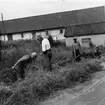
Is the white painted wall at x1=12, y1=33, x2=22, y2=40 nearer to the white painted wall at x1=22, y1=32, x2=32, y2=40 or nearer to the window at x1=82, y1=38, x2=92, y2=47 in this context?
the white painted wall at x1=22, y1=32, x2=32, y2=40

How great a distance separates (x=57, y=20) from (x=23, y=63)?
117ft

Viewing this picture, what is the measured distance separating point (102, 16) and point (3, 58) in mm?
30085

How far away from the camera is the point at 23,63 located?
6.55 m

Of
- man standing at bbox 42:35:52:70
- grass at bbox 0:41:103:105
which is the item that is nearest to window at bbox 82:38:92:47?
grass at bbox 0:41:103:105

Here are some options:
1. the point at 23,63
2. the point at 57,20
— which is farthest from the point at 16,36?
the point at 23,63

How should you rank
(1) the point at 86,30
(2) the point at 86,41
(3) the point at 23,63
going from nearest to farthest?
(3) the point at 23,63 < (2) the point at 86,41 < (1) the point at 86,30

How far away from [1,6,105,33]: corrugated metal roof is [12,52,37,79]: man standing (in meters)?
32.3

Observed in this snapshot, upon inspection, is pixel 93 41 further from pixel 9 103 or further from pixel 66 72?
pixel 9 103

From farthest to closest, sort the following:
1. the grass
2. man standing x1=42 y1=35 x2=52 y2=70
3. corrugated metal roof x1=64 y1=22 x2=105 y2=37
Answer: corrugated metal roof x1=64 y1=22 x2=105 y2=37 < man standing x1=42 y1=35 x2=52 y2=70 < the grass

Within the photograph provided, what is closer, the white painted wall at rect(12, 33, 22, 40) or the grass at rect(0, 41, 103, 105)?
the grass at rect(0, 41, 103, 105)

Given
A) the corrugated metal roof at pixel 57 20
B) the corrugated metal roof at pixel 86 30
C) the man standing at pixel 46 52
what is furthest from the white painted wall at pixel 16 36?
the man standing at pixel 46 52

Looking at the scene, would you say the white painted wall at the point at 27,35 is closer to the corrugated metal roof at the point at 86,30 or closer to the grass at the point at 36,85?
the corrugated metal roof at the point at 86,30

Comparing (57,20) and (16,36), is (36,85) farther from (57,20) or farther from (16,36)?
(16,36)

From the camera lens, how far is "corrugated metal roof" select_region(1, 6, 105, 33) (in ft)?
127
